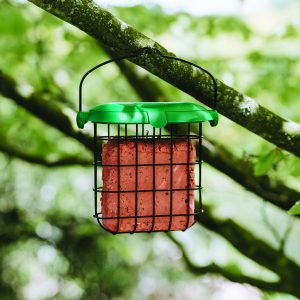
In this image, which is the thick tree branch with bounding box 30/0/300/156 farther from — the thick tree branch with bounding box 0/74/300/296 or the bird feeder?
the thick tree branch with bounding box 0/74/300/296

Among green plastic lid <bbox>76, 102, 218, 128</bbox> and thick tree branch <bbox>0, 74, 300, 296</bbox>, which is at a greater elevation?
green plastic lid <bbox>76, 102, 218, 128</bbox>

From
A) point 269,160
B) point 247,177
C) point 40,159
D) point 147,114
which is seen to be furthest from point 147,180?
A: point 40,159

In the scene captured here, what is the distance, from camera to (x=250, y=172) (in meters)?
3.10

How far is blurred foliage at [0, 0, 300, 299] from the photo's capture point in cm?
458

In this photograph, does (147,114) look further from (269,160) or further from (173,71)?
(269,160)

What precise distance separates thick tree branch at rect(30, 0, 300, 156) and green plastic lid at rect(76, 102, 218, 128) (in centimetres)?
14

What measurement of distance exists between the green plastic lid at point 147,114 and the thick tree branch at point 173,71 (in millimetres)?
141

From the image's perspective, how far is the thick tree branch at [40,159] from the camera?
158 inches

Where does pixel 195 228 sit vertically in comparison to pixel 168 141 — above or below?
below

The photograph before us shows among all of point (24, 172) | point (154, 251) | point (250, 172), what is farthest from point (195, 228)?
point (250, 172)

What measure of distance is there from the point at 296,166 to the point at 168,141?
68cm

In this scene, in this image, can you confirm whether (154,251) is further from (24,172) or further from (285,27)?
(285,27)

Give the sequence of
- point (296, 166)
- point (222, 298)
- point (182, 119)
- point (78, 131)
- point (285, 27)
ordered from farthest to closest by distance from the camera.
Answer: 1. point (222, 298)
2. point (285, 27)
3. point (78, 131)
4. point (296, 166)
5. point (182, 119)

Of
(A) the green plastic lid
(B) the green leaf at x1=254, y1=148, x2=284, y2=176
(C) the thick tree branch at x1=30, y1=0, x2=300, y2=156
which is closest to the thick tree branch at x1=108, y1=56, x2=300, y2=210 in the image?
(B) the green leaf at x1=254, y1=148, x2=284, y2=176
